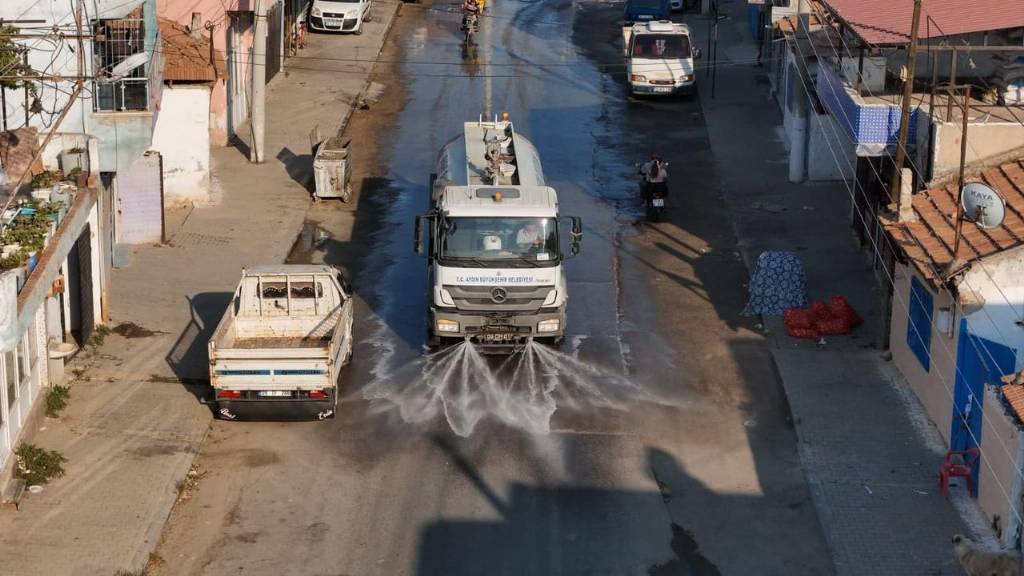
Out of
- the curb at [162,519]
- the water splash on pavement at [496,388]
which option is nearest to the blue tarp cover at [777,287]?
the water splash on pavement at [496,388]

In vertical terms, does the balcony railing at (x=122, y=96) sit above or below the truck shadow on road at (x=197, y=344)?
above

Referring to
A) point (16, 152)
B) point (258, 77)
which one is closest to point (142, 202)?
point (258, 77)

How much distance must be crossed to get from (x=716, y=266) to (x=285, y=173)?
11631 mm

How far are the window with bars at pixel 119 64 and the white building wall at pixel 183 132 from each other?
5.69 metres

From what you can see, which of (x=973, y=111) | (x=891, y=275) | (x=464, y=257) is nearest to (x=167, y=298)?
(x=464, y=257)

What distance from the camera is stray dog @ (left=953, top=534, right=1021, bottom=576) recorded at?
16500 millimetres

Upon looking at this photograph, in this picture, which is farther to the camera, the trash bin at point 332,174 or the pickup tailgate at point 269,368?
the trash bin at point 332,174

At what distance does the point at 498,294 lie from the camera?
23609 millimetres

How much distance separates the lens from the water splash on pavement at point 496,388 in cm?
2272

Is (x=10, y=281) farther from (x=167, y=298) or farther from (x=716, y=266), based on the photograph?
(x=716, y=266)

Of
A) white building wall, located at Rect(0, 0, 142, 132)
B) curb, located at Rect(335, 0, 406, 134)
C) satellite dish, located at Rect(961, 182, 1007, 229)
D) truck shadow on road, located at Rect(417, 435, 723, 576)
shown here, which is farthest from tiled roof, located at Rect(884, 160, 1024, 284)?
curb, located at Rect(335, 0, 406, 134)

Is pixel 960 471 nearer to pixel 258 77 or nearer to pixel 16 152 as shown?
pixel 16 152

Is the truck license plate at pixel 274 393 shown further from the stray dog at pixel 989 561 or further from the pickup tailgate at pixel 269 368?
the stray dog at pixel 989 561

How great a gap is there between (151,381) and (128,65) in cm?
563
